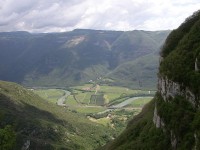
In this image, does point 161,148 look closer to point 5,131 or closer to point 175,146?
point 175,146

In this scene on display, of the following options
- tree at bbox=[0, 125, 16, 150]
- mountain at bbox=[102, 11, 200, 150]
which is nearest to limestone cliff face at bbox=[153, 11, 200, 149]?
mountain at bbox=[102, 11, 200, 150]

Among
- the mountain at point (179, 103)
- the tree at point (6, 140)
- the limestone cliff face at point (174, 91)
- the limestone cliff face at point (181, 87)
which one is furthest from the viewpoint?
the tree at point (6, 140)

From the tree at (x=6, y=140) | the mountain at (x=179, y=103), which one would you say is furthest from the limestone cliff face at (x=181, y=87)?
the tree at (x=6, y=140)

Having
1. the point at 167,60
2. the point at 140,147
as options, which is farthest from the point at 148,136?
the point at 167,60

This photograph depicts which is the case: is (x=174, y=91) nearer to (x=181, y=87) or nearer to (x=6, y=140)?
(x=181, y=87)

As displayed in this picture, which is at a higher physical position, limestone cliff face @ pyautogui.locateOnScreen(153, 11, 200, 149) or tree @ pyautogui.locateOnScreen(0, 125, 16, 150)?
limestone cliff face @ pyautogui.locateOnScreen(153, 11, 200, 149)

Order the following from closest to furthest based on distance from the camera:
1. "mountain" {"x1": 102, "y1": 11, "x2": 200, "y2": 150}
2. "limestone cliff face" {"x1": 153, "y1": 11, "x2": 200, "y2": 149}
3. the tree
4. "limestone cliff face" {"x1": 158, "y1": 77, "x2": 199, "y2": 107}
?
"mountain" {"x1": 102, "y1": 11, "x2": 200, "y2": 150} < "limestone cliff face" {"x1": 153, "y1": 11, "x2": 200, "y2": 149} < "limestone cliff face" {"x1": 158, "y1": 77, "x2": 199, "y2": 107} < the tree

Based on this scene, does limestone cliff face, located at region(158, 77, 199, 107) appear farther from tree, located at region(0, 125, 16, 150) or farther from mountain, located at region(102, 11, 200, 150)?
tree, located at region(0, 125, 16, 150)

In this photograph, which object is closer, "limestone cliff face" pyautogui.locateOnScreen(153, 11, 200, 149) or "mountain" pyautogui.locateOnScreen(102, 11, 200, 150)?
"mountain" pyautogui.locateOnScreen(102, 11, 200, 150)

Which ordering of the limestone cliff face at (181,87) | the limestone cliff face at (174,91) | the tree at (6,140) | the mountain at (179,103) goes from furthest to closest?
the tree at (6,140)
the limestone cliff face at (174,91)
the limestone cliff face at (181,87)
the mountain at (179,103)

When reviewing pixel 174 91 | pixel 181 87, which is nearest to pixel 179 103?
pixel 181 87

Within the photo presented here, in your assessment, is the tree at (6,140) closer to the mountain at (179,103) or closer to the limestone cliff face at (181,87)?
the mountain at (179,103)
